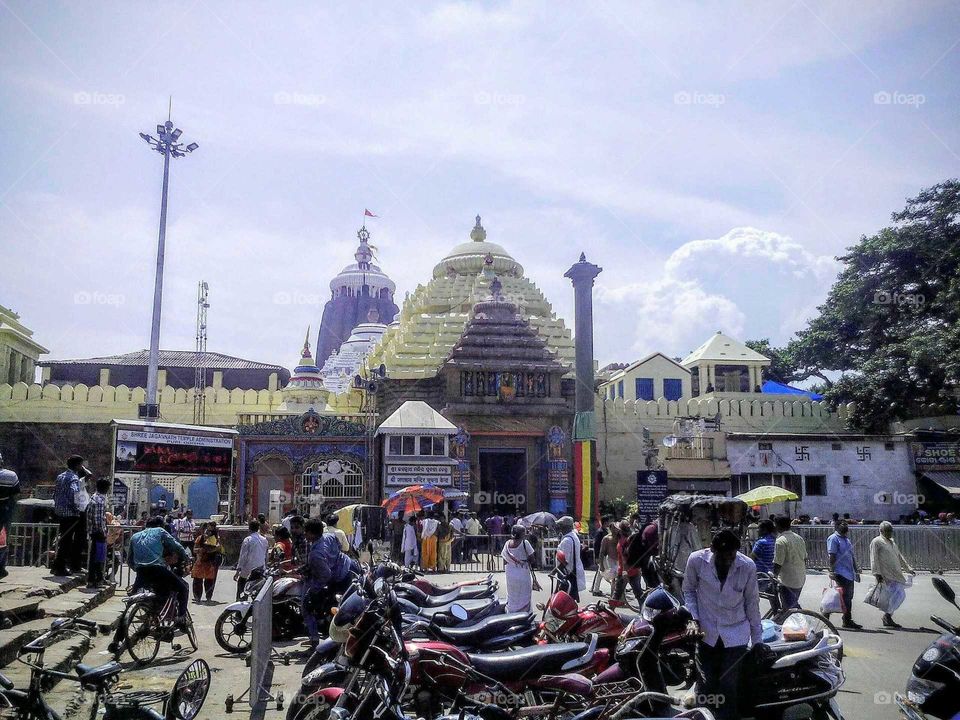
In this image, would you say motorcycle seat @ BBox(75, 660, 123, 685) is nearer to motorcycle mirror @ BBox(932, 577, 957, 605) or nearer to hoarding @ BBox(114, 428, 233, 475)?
motorcycle mirror @ BBox(932, 577, 957, 605)

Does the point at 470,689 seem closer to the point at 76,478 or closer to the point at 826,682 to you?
the point at 826,682

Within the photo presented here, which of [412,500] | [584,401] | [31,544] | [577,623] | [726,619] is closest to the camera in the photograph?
[726,619]

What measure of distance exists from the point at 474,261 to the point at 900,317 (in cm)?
1708

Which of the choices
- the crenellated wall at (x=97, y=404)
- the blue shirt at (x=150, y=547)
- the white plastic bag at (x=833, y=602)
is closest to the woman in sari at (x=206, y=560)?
the blue shirt at (x=150, y=547)

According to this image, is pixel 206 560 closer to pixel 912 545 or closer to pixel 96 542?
pixel 96 542

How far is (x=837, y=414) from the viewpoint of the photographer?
32.4 meters

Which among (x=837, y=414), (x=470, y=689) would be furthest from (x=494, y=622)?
(x=837, y=414)

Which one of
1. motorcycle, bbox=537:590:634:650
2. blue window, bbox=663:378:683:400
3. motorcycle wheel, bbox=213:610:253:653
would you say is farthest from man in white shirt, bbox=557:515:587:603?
blue window, bbox=663:378:683:400

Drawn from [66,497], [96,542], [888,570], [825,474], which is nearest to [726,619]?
[888,570]

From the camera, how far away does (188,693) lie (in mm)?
6449

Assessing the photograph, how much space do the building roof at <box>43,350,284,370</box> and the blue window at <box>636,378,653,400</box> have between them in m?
18.1

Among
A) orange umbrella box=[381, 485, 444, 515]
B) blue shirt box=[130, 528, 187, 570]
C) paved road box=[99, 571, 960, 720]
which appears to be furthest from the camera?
orange umbrella box=[381, 485, 444, 515]

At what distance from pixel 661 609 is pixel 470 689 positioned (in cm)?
167

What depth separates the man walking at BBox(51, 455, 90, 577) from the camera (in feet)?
35.5
